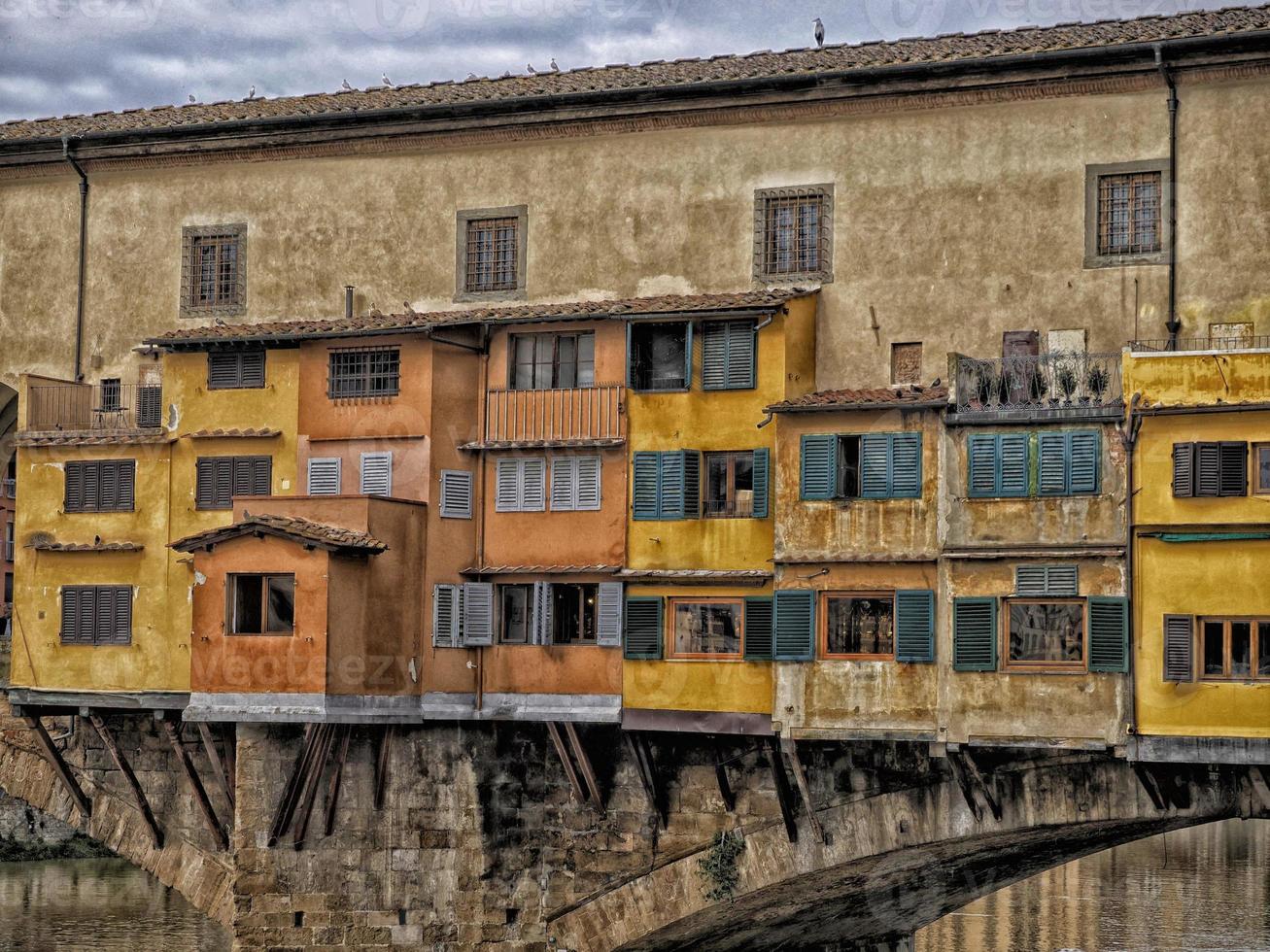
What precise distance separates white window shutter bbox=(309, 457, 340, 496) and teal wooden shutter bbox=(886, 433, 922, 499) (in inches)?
349

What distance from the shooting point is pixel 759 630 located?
33219 millimetres

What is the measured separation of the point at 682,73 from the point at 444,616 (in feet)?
30.6

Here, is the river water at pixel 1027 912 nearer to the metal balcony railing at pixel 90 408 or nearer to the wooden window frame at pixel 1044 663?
the metal balcony railing at pixel 90 408

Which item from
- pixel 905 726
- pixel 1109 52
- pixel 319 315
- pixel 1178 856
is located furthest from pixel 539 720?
pixel 1178 856

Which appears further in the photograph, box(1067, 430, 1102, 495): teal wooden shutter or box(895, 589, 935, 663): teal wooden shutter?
box(895, 589, 935, 663): teal wooden shutter

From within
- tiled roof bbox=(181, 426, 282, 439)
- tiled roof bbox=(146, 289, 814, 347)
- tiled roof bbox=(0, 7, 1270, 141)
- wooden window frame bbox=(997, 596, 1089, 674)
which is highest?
tiled roof bbox=(0, 7, 1270, 141)

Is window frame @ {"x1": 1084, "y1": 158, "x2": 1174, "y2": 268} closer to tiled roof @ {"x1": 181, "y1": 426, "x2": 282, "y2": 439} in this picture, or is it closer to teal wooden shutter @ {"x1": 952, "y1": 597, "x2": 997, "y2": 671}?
teal wooden shutter @ {"x1": 952, "y1": 597, "x2": 997, "y2": 671}

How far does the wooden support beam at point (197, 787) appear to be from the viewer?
1508 inches

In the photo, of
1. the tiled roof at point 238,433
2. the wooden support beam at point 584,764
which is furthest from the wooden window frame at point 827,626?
the tiled roof at point 238,433

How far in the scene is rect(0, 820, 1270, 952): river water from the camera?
182ft

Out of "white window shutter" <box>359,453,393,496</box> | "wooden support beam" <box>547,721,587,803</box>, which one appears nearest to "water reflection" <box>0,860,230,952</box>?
"wooden support beam" <box>547,721,587,803</box>

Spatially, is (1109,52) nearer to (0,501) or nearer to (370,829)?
(370,829)

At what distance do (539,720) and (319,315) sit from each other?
8.22m

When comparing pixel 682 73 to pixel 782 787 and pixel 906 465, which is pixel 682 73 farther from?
pixel 782 787
